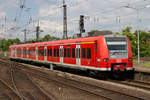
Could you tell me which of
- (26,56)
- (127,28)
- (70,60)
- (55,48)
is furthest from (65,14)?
(127,28)

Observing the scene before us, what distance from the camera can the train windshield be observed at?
14.2 metres

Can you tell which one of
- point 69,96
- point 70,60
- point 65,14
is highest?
point 65,14

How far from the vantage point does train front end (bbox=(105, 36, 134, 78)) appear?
14070mm

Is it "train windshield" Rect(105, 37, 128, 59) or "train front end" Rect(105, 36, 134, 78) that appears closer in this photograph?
"train front end" Rect(105, 36, 134, 78)

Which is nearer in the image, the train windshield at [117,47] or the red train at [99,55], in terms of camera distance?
the red train at [99,55]

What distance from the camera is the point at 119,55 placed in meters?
14.3

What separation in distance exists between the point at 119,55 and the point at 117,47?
562mm

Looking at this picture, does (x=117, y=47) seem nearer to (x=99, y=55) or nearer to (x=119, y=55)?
(x=119, y=55)

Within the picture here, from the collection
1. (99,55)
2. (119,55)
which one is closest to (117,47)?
(119,55)

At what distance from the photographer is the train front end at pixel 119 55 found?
1407cm

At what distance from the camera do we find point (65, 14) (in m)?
29.3

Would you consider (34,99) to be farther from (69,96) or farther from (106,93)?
(106,93)

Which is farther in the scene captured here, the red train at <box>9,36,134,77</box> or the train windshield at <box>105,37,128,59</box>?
the train windshield at <box>105,37,128,59</box>

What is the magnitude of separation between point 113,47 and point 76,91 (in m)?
4.67
